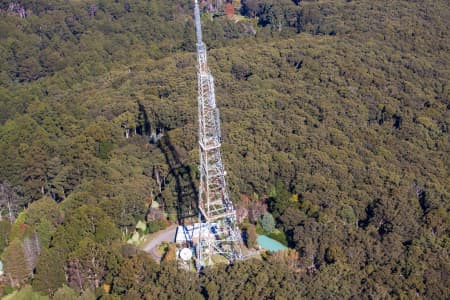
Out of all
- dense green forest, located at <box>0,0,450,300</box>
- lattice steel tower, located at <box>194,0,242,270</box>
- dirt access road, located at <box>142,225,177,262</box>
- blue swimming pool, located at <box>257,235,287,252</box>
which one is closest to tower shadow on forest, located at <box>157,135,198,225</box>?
dense green forest, located at <box>0,0,450,300</box>

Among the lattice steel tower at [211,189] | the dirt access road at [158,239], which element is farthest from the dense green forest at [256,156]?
the lattice steel tower at [211,189]

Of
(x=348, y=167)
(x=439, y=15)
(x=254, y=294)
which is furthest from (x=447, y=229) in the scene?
(x=439, y=15)

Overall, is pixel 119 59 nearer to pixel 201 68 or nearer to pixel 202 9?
pixel 202 9

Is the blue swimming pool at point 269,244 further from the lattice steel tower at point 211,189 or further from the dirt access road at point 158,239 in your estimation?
the dirt access road at point 158,239

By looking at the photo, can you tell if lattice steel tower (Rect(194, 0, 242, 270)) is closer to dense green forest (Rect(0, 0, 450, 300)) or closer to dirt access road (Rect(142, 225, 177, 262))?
dirt access road (Rect(142, 225, 177, 262))

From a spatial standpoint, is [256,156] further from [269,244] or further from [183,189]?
[269,244]
